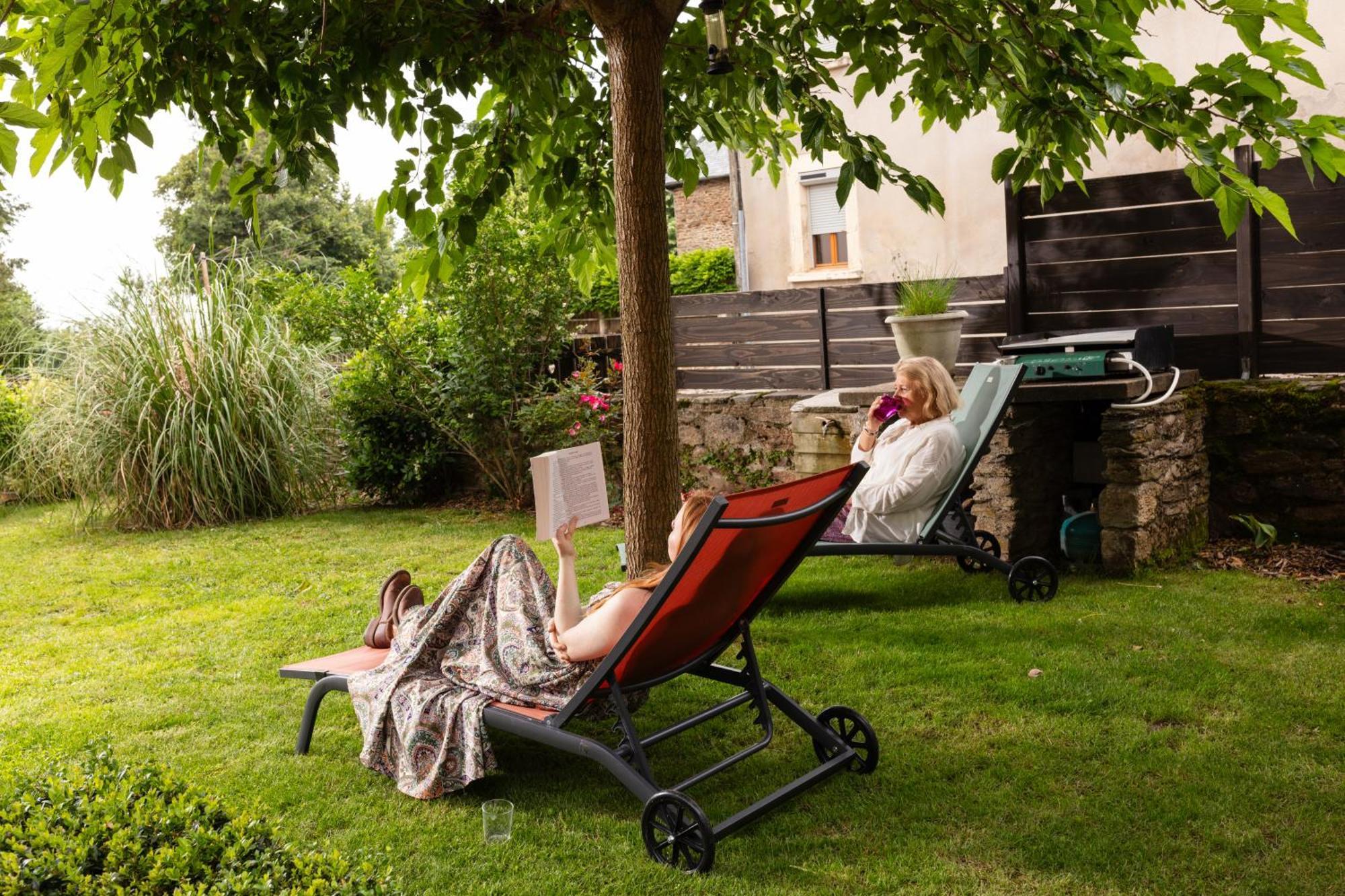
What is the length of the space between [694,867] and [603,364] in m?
8.58

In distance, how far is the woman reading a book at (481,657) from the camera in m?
3.83

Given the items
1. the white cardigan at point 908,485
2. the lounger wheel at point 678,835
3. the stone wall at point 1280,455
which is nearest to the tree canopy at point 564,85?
the white cardigan at point 908,485

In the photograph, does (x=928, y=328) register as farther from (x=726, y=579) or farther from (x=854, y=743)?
(x=726, y=579)

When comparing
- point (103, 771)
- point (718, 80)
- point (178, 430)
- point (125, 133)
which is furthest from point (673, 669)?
point (178, 430)

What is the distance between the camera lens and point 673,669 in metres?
3.85

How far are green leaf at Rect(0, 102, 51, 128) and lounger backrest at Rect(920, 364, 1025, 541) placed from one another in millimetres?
5050

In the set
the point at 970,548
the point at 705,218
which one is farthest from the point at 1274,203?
the point at 705,218

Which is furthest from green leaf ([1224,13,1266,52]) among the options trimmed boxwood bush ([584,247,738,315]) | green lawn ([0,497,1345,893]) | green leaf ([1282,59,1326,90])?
trimmed boxwood bush ([584,247,738,315])

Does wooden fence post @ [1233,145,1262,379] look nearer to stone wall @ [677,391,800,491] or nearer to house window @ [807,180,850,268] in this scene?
stone wall @ [677,391,800,491]

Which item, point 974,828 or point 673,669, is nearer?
point 974,828

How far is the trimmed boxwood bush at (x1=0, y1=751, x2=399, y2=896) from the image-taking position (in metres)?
2.23

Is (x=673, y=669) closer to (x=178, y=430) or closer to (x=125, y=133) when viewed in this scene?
A: (x=125, y=133)

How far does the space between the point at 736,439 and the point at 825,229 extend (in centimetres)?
746

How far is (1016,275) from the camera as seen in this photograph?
27.6 ft
